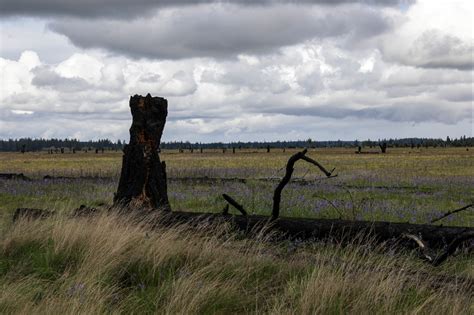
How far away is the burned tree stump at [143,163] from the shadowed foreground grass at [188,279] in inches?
110

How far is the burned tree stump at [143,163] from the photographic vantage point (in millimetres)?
10602

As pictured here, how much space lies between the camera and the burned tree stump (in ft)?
34.8

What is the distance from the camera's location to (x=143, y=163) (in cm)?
1066

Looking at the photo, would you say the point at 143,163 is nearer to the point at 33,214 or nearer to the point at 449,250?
the point at 33,214

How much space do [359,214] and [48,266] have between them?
351 inches

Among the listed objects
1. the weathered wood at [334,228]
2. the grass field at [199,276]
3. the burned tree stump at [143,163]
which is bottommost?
the grass field at [199,276]

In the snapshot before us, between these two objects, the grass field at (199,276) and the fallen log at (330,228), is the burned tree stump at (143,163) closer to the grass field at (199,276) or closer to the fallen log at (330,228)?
the fallen log at (330,228)

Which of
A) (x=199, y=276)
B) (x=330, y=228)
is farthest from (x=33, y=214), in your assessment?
(x=330, y=228)

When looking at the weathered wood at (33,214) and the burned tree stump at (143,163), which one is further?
the burned tree stump at (143,163)

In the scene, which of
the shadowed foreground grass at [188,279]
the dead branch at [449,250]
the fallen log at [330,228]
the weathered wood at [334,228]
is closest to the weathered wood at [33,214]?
the fallen log at [330,228]

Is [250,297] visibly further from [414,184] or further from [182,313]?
[414,184]

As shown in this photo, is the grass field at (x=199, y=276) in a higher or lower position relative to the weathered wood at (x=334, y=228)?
lower

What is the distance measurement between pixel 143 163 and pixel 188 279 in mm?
5485

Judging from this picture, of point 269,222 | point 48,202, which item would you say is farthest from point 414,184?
point 269,222
